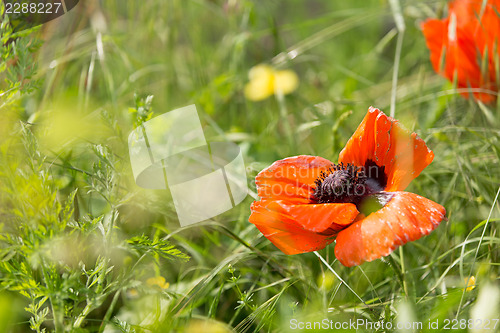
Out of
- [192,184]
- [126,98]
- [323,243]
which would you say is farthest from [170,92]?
[323,243]

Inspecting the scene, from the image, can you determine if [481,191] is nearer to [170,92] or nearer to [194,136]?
[194,136]

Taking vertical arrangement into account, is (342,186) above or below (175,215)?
above

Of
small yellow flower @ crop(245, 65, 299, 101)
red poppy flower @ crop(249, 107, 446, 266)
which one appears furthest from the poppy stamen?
small yellow flower @ crop(245, 65, 299, 101)

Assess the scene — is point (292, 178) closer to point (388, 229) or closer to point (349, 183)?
point (349, 183)

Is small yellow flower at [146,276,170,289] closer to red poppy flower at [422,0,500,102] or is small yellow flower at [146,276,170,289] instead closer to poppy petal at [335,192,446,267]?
poppy petal at [335,192,446,267]

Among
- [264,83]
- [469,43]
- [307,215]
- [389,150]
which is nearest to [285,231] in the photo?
[307,215]

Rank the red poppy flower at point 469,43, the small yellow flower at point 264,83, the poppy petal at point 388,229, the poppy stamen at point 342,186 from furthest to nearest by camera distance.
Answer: the small yellow flower at point 264,83 < the red poppy flower at point 469,43 < the poppy stamen at point 342,186 < the poppy petal at point 388,229

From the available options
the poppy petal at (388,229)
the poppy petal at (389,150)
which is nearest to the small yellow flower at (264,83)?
the poppy petal at (389,150)

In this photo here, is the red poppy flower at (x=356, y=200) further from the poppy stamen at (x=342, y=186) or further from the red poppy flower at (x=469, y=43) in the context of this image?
the red poppy flower at (x=469, y=43)
